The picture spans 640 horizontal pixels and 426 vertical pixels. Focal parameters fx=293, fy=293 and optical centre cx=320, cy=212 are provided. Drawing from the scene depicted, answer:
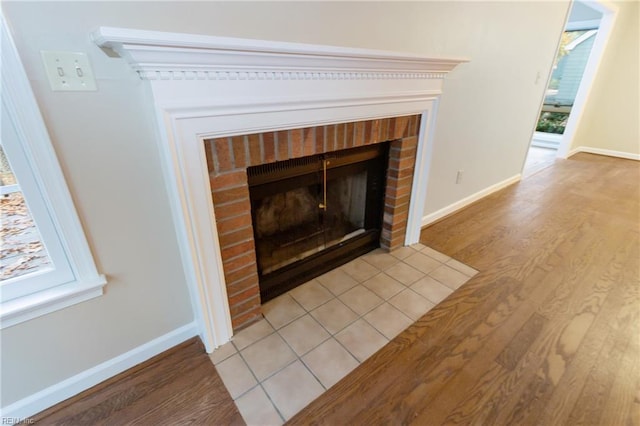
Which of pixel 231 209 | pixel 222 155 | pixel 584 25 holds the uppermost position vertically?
pixel 584 25

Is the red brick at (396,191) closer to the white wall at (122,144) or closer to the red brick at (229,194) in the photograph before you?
the white wall at (122,144)

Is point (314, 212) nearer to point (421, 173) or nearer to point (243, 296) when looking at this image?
point (243, 296)

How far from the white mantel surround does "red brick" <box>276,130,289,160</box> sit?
0.15 ft

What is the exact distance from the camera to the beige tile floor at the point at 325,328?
1.21 meters

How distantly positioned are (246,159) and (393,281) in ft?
3.91

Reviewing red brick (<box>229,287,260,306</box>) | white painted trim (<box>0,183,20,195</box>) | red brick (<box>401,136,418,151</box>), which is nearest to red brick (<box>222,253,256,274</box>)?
red brick (<box>229,287,260,306</box>)

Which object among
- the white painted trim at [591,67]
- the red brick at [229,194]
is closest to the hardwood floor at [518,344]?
the red brick at [229,194]

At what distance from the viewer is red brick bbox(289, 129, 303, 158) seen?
4.31ft

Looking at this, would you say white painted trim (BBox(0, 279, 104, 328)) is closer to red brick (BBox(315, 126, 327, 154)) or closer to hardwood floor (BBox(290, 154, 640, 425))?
hardwood floor (BBox(290, 154, 640, 425))

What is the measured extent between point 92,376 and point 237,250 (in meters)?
0.76

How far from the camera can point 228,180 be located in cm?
120

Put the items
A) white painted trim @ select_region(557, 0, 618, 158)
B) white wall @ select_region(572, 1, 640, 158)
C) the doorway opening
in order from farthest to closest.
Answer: white wall @ select_region(572, 1, 640, 158)
the doorway opening
white painted trim @ select_region(557, 0, 618, 158)

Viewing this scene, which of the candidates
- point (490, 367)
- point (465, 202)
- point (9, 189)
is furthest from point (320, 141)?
point (465, 202)

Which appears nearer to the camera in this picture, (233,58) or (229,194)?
(233,58)
